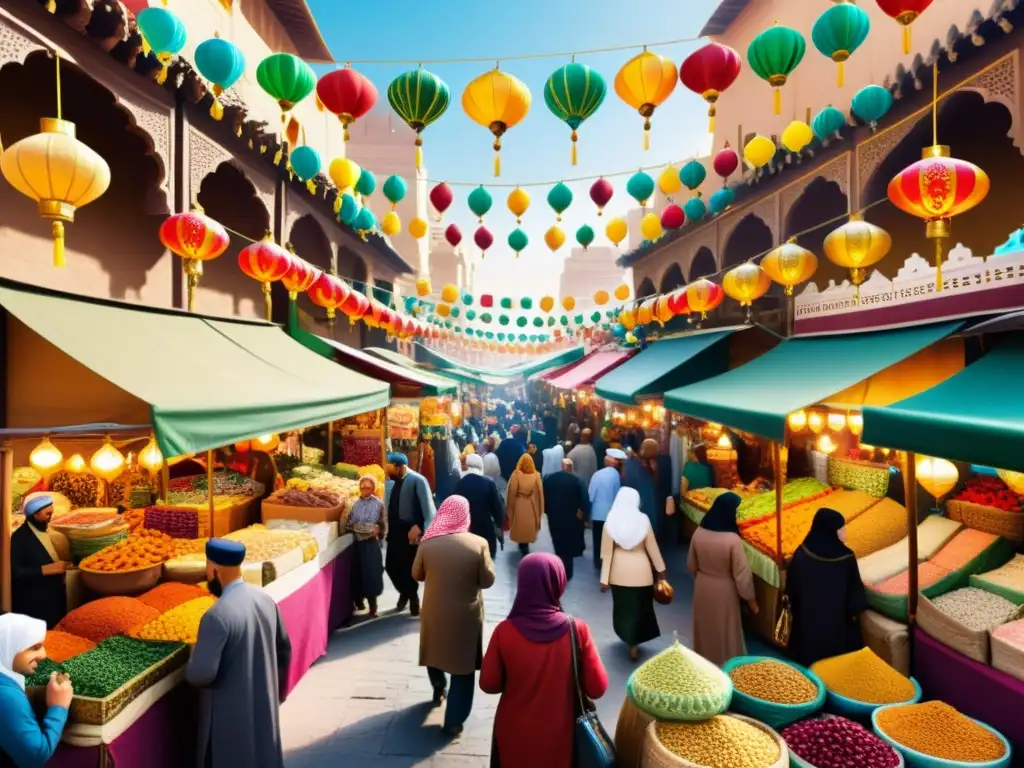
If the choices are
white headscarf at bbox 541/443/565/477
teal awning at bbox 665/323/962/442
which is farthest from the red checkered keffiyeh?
white headscarf at bbox 541/443/565/477

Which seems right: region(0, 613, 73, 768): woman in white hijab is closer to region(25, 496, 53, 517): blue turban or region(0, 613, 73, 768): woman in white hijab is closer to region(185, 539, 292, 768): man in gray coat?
region(185, 539, 292, 768): man in gray coat

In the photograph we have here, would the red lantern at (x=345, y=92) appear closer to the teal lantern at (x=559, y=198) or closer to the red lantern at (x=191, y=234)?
the red lantern at (x=191, y=234)

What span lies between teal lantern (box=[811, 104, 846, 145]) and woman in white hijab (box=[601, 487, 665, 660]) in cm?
560

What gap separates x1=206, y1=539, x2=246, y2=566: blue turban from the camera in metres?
3.25

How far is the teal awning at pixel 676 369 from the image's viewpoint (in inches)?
351

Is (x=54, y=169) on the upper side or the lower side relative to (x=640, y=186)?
lower

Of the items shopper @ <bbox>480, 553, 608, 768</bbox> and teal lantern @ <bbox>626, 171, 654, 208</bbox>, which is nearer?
shopper @ <bbox>480, 553, 608, 768</bbox>

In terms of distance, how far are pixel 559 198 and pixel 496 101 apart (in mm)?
3117

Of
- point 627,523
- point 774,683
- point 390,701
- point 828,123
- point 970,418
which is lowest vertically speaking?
point 390,701

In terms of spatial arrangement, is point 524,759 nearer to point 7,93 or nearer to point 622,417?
point 7,93

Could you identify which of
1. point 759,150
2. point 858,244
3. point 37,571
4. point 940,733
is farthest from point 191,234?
point 940,733

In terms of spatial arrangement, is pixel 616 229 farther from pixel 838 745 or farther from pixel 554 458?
pixel 838 745

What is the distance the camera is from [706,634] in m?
4.73

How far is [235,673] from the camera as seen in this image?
10.4 ft
